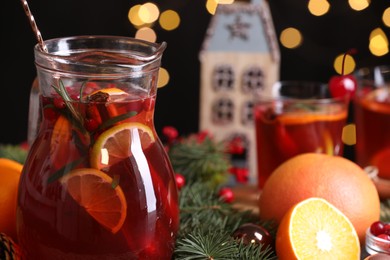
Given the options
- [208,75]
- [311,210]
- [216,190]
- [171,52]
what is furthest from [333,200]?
[171,52]

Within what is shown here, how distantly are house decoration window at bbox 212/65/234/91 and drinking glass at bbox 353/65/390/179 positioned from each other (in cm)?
52

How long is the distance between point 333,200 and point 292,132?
310mm

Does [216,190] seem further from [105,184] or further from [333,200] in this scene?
[105,184]

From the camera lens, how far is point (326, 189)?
0.98 meters

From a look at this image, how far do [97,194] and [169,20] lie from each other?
4.87 feet

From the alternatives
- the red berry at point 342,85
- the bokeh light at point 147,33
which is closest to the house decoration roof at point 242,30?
the bokeh light at point 147,33

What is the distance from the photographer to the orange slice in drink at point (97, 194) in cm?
75

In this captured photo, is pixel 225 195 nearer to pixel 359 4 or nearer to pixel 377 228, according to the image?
pixel 377 228

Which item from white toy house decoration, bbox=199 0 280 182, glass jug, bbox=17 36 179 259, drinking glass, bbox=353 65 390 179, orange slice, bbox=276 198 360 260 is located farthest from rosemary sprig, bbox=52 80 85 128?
white toy house decoration, bbox=199 0 280 182

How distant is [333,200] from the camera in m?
0.98

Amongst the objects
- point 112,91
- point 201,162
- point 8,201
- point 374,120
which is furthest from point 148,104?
point 374,120

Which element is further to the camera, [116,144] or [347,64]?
[347,64]

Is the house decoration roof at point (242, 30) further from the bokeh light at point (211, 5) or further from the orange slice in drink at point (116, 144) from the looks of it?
the orange slice in drink at point (116, 144)

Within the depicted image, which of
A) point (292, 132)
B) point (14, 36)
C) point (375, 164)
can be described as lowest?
point (375, 164)
